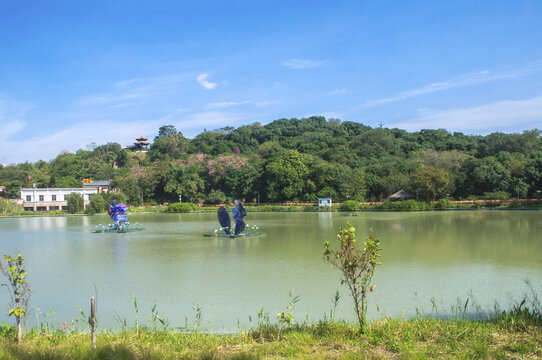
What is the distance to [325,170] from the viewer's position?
40.6 m

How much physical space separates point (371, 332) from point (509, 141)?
4804cm

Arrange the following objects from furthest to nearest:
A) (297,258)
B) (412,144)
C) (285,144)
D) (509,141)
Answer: (285,144) → (412,144) → (509,141) → (297,258)

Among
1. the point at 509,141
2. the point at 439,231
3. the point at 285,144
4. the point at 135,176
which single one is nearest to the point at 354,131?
the point at 285,144

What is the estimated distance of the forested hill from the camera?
35812 millimetres

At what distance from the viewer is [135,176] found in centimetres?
4875

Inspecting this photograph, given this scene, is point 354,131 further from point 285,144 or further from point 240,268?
point 240,268

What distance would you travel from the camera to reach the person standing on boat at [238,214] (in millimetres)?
16719

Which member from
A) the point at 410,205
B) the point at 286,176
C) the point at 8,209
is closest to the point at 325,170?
the point at 286,176

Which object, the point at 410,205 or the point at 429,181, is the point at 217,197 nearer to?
the point at 410,205

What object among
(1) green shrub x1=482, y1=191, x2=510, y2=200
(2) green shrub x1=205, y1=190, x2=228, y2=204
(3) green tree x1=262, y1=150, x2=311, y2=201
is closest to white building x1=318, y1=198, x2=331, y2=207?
(3) green tree x1=262, y1=150, x2=311, y2=201

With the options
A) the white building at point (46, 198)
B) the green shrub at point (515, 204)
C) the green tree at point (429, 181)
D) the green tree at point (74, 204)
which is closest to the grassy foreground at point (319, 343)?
the green tree at point (429, 181)

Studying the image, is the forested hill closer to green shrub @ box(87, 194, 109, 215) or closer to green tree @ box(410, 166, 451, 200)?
green tree @ box(410, 166, 451, 200)

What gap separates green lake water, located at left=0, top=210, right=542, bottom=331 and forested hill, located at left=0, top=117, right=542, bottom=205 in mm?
22040

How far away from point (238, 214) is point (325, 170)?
2480 centimetres
